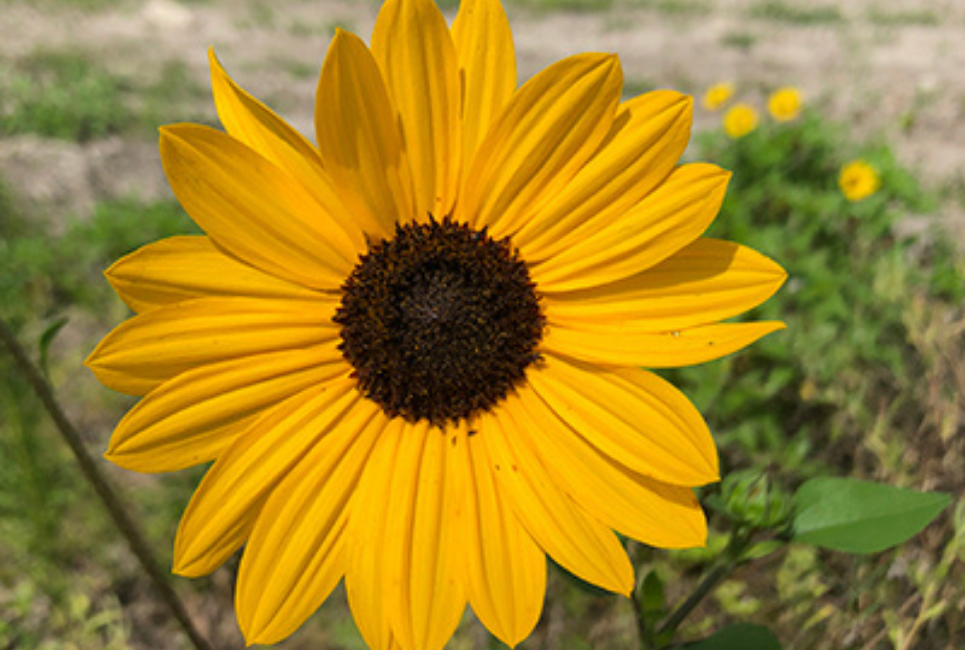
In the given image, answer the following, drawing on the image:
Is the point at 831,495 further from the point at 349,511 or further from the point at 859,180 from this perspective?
the point at 859,180

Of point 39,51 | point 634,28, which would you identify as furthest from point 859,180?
point 39,51

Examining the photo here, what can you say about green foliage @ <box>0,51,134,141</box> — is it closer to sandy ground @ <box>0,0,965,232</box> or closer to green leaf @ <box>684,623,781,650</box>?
sandy ground @ <box>0,0,965,232</box>

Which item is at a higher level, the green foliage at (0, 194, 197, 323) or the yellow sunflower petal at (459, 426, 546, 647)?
the yellow sunflower petal at (459, 426, 546, 647)

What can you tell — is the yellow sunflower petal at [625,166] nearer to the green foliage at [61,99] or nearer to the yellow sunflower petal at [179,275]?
the yellow sunflower petal at [179,275]

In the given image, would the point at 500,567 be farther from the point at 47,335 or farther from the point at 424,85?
the point at 47,335

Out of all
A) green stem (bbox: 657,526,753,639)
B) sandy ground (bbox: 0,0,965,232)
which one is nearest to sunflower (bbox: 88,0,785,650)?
green stem (bbox: 657,526,753,639)

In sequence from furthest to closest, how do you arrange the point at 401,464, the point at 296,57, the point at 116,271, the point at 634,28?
the point at 634,28 → the point at 296,57 → the point at 401,464 → the point at 116,271


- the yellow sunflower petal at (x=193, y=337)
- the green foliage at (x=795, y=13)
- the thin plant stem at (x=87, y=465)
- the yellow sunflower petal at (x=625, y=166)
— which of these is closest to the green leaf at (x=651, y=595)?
the yellow sunflower petal at (x=625, y=166)

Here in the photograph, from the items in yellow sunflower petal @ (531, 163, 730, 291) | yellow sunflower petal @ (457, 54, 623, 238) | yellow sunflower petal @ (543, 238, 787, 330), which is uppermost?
yellow sunflower petal @ (457, 54, 623, 238)
